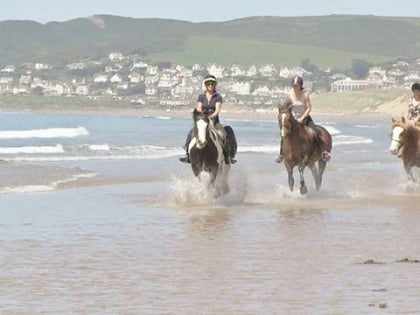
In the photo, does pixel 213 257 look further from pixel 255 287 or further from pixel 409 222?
pixel 409 222

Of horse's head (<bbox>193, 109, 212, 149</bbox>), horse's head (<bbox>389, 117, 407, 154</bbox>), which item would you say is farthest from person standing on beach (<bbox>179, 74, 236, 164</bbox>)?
horse's head (<bbox>389, 117, 407, 154</bbox>)

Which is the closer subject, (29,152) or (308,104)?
(308,104)

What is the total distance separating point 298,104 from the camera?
18953 millimetres

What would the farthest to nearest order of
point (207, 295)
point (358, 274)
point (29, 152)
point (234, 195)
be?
point (29, 152) < point (234, 195) < point (358, 274) < point (207, 295)

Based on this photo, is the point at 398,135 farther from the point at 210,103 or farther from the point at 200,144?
the point at 200,144

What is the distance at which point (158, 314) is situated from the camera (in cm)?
884

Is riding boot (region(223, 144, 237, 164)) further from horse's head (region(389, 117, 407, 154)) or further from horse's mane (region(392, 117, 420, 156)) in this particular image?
horse's mane (region(392, 117, 420, 156))

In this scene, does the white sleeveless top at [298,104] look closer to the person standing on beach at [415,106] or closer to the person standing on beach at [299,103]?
the person standing on beach at [299,103]

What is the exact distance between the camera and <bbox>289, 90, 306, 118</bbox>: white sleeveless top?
18891 mm

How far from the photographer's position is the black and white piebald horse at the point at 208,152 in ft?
56.8

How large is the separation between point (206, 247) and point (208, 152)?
17.2ft

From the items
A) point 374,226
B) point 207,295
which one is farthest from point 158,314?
point 374,226

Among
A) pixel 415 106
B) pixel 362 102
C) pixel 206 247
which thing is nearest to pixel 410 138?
pixel 415 106

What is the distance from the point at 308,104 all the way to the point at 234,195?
1.80 metres
